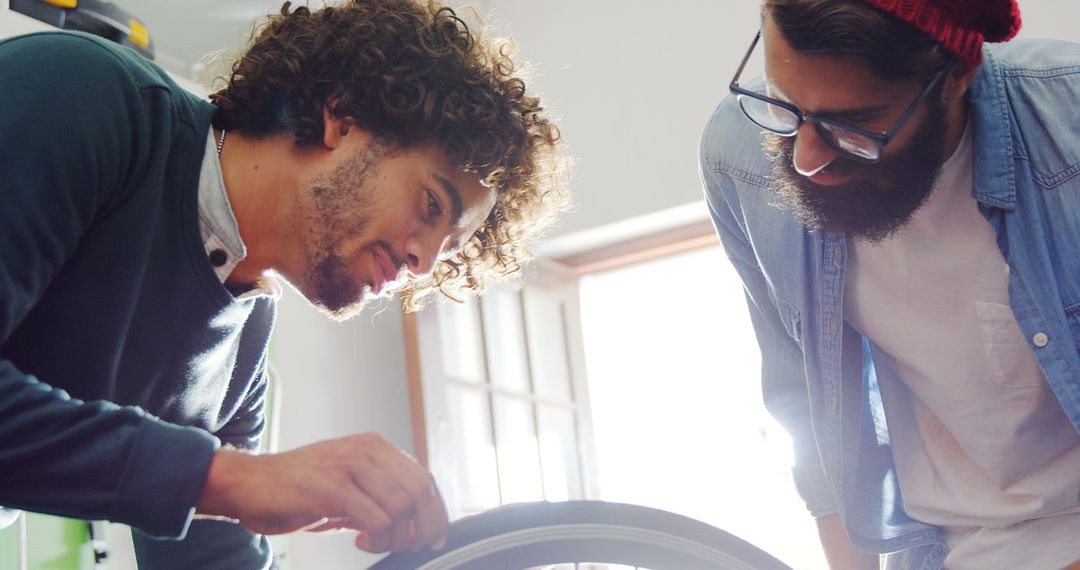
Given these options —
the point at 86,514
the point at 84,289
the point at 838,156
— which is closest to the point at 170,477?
the point at 86,514

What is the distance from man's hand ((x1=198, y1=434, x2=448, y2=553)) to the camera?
0.67m

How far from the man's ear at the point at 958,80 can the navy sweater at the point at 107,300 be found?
2.54 feet

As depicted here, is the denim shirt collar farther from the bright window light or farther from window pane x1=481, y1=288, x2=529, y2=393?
the bright window light

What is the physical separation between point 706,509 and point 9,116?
4846 millimetres

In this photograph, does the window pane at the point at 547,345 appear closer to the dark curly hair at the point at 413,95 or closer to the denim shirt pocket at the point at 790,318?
the dark curly hair at the point at 413,95

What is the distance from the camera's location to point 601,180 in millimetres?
3678

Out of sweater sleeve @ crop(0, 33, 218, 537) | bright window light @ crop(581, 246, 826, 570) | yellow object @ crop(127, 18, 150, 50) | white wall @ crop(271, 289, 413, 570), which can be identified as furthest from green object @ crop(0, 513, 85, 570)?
bright window light @ crop(581, 246, 826, 570)

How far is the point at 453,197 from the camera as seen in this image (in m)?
1.27

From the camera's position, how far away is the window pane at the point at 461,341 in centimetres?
351

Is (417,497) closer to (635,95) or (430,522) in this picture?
(430,522)

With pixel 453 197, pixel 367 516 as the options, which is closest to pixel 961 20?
pixel 453 197

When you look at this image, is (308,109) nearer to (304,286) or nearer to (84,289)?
(304,286)

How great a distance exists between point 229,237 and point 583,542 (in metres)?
0.51

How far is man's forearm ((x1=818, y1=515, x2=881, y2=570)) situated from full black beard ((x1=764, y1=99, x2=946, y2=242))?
391 mm
